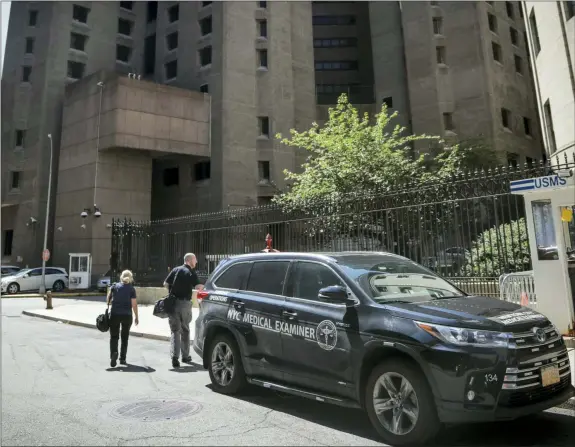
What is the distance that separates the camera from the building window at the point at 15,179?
40844 mm

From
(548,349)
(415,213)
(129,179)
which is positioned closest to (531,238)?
(415,213)

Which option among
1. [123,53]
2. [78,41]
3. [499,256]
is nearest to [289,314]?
[499,256]

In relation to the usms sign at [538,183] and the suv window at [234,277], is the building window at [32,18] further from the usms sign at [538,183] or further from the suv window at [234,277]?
the usms sign at [538,183]

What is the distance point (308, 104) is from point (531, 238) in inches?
1368

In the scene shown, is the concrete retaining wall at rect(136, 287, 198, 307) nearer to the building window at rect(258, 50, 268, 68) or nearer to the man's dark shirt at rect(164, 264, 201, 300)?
the man's dark shirt at rect(164, 264, 201, 300)

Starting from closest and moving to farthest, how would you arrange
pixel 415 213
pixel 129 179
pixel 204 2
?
pixel 415 213 < pixel 129 179 < pixel 204 2

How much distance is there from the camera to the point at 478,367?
149 inches

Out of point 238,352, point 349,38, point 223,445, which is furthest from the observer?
point 349,38

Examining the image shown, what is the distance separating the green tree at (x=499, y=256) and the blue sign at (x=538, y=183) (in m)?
1.15

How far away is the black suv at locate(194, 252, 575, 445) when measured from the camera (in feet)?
12.6

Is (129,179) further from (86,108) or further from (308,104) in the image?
(308,104)

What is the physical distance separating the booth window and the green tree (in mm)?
797

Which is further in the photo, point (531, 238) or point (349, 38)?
point (349, 38)

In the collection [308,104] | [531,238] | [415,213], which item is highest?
[308,104]
